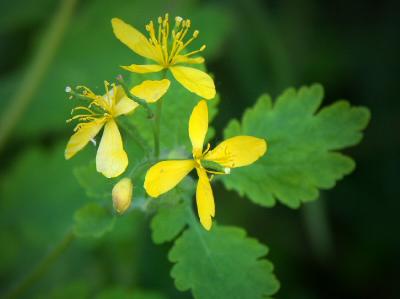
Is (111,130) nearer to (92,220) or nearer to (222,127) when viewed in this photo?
(92,220)

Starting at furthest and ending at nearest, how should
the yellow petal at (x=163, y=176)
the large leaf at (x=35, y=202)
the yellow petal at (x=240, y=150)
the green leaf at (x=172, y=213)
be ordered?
the large leaf at (x=35, y=202) < the green leaf at (x=172, y=213) < the yellow petal at (x=240, y=150) < the yellow petal at (x=163, y=176)

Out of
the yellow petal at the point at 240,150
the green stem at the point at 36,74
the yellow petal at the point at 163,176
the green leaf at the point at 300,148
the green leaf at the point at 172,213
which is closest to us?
the yellow petal at the point at 163,176

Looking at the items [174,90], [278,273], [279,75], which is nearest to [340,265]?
[278,273]

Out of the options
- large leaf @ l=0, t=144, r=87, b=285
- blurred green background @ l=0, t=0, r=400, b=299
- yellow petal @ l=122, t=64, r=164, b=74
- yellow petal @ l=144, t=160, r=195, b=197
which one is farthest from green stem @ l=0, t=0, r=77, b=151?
yellow petal @ l=144, t=160, r=195, b=197

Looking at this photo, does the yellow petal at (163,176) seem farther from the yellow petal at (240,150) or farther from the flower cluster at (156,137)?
the yellow petal at (240,150)

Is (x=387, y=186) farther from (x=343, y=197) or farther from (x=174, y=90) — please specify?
(x=174, y=90)

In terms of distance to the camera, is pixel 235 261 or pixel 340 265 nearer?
pixel 235 261

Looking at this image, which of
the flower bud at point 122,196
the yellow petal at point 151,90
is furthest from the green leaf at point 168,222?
the yellow petal at point 151,90
